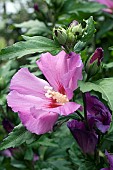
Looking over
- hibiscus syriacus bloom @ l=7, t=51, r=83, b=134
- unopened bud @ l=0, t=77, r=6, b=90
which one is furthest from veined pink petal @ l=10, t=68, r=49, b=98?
unopened bud @ l=0, t=77, r=6, b=90

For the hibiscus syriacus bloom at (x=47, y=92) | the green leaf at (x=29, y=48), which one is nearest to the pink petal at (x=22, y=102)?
the hibiscus syriacus bloom at (x=47, y=92)

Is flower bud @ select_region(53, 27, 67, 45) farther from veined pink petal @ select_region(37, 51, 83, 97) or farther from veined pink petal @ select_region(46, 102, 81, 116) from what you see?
veined pink petal @ select_region(46, 102, 81, 116)

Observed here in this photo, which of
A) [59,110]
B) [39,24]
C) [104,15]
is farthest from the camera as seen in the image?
[104,15]

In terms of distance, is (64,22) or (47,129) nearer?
(47,129)

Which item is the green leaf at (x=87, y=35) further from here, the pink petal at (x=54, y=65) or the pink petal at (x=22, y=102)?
the pink petal at (x=22, y=102)

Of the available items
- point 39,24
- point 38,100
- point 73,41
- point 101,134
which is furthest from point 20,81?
point 39,24

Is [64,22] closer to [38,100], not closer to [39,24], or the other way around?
[39,24]

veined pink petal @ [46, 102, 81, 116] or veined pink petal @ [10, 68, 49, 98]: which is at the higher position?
veined pink petal @ [10, 68, 49, 98]
